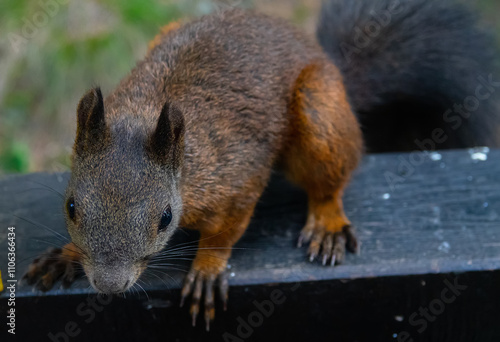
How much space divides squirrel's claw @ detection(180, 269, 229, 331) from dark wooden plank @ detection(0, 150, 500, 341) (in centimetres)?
4

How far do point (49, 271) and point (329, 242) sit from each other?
3.09ft

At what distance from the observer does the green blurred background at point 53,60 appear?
441 centimetres

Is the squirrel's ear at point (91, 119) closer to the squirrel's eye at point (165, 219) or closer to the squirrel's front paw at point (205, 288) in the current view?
the squirrel's eye at point (165, 219)

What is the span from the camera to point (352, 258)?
215 cm

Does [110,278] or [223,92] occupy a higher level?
[223,92]

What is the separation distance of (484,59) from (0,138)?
3.09 metres

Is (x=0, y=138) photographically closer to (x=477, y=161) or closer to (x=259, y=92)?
(x=259, y=92)

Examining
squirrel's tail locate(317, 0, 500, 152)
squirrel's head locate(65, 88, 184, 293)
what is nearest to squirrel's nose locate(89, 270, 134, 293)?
squirrel's head locate(65, 88, 184, 293)

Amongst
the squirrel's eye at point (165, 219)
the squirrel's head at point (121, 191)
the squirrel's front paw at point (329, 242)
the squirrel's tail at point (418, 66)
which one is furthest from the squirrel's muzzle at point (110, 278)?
the squirrel's tail at point (418, 66)

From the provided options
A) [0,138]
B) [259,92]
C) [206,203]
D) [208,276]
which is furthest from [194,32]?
[0,138]

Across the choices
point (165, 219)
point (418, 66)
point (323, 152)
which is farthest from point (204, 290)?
point (418, 66)

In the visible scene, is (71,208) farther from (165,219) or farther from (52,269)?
(52,269)

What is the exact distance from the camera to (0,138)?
4.29 meters

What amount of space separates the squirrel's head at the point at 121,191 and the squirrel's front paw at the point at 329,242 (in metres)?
0.56
